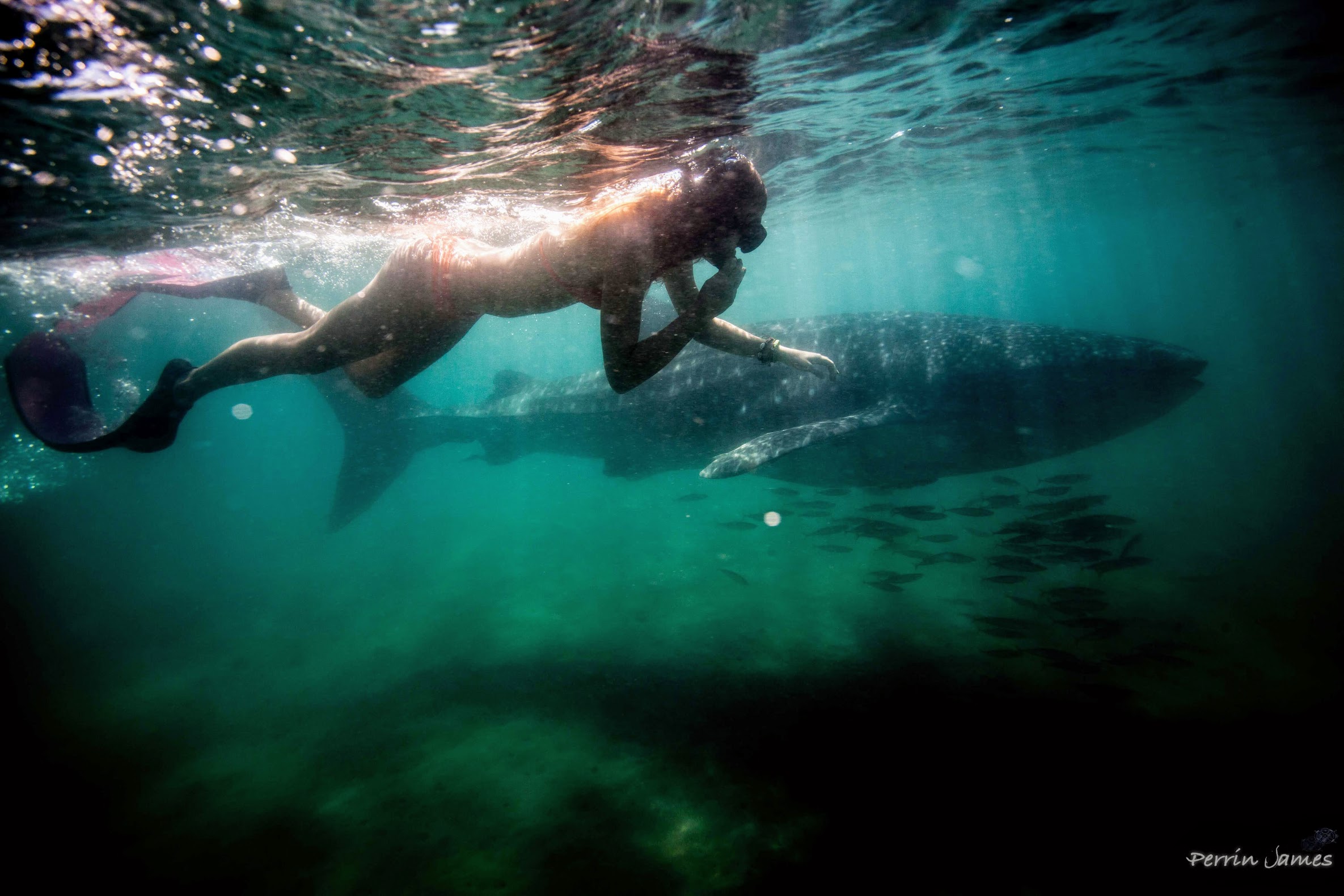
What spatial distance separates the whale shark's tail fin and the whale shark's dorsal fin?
79cm

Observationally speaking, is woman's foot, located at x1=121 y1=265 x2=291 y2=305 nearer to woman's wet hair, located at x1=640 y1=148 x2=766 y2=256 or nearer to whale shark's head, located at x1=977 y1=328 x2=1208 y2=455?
woman's wet hair, located at x1=640 y1=148 x2=766 y2=256

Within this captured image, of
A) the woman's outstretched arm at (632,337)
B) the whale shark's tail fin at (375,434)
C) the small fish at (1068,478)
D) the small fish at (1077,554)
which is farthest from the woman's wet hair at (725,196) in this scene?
the whale shark's tail fin at (375,434)

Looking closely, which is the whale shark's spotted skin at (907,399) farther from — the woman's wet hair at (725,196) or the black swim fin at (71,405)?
the black swim fin at (71,405)

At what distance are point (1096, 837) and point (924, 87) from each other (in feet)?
37.4

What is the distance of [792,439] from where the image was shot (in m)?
5.38

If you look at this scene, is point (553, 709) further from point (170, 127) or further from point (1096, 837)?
point (170, 127)

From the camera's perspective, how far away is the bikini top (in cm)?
318

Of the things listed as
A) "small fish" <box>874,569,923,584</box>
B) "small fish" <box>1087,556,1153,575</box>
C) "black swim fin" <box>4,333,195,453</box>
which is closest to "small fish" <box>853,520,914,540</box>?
"small fish" <box>874,569,923,584</box>

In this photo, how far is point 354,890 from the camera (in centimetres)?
402

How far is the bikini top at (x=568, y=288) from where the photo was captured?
3.18 m

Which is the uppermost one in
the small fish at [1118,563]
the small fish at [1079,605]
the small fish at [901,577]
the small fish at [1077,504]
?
the small fish at [1077,504]

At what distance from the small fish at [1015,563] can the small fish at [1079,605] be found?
49 centimetres

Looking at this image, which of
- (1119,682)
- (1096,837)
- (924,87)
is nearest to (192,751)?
(1096,837)

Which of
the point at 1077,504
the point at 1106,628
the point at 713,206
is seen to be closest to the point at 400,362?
the point at 713,206
